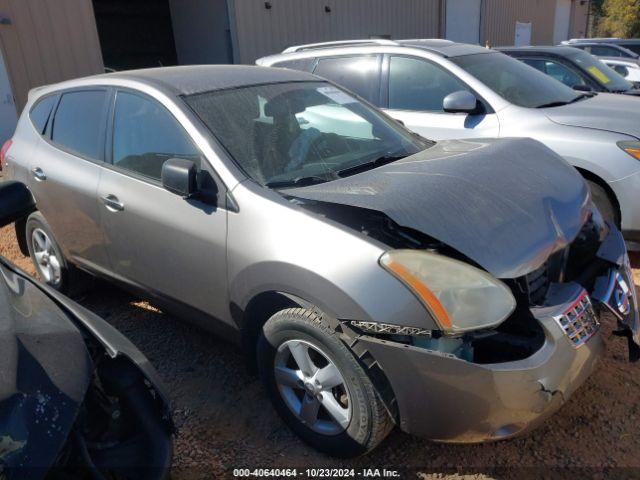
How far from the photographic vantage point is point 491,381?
1.89 meters

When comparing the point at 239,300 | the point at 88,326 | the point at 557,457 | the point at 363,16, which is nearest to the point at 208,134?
the point at 239,300

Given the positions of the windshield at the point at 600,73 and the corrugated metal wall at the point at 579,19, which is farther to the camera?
the corrugated metal wall at the point at 579,19

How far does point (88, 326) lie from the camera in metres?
1.84

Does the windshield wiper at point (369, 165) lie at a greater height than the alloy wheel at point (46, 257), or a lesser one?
greater

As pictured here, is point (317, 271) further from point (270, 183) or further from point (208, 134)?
point (208, 134)

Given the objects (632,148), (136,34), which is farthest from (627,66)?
(136,34)

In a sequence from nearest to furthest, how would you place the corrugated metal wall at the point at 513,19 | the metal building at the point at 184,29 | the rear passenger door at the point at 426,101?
the rear passenger door at the point at 426,101 < the metal building at the point at 184,29 < the corrugated metal wall at the point at 513,19

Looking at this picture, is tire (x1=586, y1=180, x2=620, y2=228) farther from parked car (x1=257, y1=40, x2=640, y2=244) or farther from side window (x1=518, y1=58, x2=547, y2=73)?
side window (x1=518, y1=58, x2=547, y2=73)

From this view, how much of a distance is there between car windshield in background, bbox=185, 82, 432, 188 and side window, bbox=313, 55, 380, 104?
177 cm

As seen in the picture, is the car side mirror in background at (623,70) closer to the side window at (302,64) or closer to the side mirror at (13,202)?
the side window at (302,64)

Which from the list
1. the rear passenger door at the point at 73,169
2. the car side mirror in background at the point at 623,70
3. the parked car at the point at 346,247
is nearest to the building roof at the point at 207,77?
the parked car at the point at 346,247

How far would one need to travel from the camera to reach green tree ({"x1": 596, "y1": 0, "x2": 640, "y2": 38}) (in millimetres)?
29741

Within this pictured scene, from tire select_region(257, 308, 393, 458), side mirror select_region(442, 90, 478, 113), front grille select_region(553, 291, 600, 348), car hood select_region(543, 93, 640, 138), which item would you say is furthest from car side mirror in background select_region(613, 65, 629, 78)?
tire select_region(257, 308, 393, 458)

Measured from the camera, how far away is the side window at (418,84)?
477 cm
